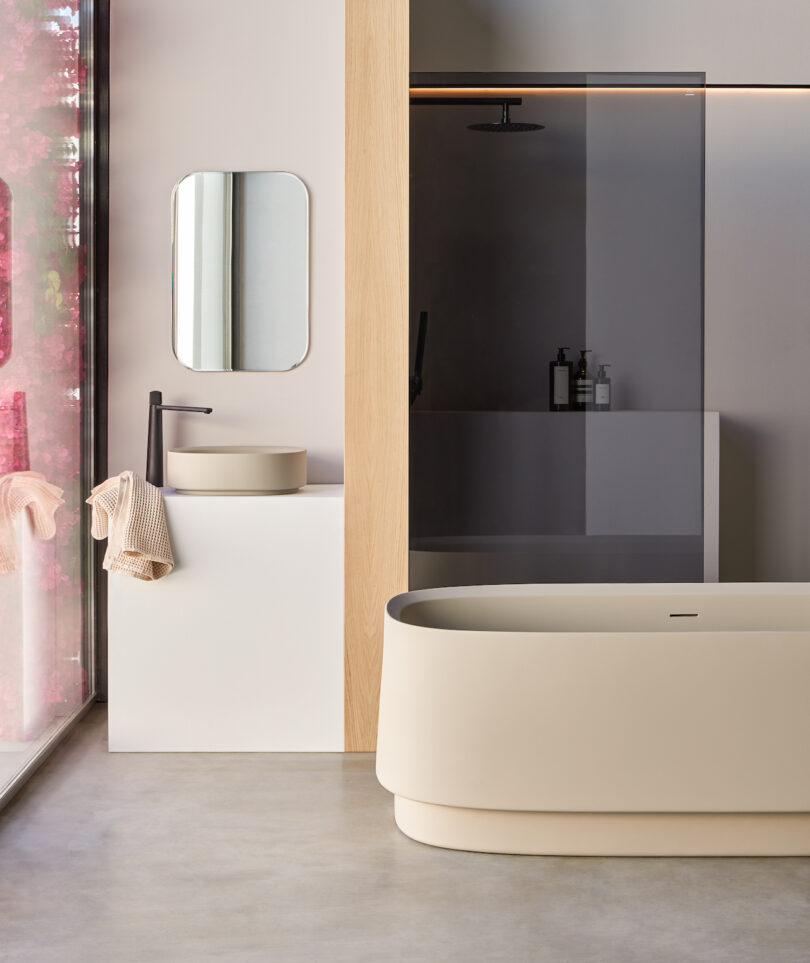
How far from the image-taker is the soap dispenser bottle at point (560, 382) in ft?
11.4

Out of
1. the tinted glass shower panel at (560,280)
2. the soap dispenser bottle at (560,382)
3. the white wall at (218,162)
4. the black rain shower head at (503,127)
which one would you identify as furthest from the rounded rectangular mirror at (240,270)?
the soap dispenser bottle at (560,382)

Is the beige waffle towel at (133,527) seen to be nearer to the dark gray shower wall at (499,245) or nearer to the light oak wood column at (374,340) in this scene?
the light oak wood column at (374,340)

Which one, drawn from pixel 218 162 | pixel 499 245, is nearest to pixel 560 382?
pixel 499 245

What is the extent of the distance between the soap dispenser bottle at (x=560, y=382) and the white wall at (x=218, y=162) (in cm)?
87

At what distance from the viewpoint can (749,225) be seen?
3.82 meters

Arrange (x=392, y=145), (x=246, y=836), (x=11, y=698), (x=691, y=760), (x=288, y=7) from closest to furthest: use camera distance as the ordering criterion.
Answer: (x=691, y=760) < (x=246, y=836) < (x=11, y=698) < (x=392, y=145) < (x=288, y=7)

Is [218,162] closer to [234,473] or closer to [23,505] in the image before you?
[234,473]

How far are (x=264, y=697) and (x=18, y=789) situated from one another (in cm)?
77

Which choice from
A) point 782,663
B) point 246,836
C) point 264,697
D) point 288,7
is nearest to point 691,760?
point 782,663

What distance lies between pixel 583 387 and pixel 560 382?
0.07m

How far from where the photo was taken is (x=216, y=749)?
351cm

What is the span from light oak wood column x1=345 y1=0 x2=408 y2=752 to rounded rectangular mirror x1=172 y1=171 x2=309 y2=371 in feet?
1.81

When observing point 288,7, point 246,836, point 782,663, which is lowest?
point 246,836

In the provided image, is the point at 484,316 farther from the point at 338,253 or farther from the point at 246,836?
the point at 246,836
